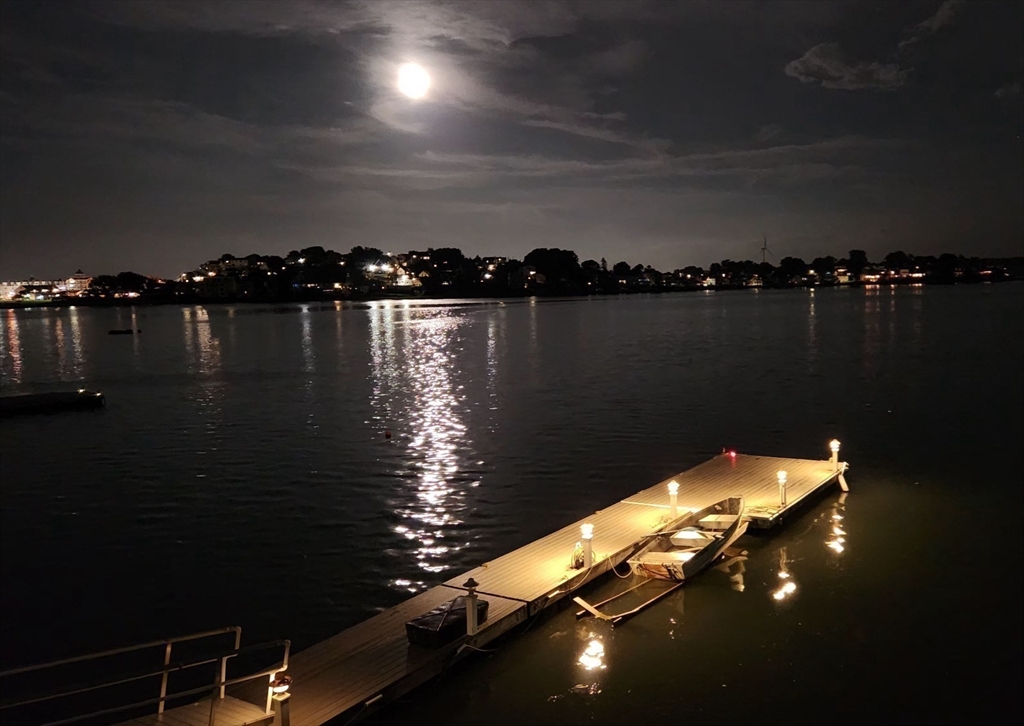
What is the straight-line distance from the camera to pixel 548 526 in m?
18.3

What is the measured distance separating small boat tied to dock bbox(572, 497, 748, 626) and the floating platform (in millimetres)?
34174

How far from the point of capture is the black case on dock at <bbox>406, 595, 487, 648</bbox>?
36.1ft

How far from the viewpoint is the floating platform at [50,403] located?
3819 centimetres

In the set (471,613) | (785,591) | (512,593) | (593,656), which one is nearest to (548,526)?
(512,593)

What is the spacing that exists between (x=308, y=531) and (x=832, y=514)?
12774 millimetres

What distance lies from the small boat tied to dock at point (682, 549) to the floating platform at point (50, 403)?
3417 cm

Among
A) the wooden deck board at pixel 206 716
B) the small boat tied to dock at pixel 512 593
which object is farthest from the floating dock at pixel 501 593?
the wooden deck board at pixel 206 716

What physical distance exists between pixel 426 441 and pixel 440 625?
18.1 meters

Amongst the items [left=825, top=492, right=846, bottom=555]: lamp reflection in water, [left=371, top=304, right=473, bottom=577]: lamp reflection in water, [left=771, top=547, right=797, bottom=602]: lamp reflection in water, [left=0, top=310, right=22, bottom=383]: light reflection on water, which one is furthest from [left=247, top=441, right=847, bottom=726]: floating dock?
[left=0, top=310, right=22, bottom=383]: light reflection on water

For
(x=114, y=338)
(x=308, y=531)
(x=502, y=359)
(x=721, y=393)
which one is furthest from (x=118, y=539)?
(x=114, y=338)

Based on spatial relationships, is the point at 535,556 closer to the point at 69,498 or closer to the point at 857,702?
the point at 857,702

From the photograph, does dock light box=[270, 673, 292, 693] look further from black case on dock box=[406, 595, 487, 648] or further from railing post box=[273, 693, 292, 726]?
black case on dock box=[406, 595, 487, 648]

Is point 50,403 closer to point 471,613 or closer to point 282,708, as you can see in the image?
point 471,613

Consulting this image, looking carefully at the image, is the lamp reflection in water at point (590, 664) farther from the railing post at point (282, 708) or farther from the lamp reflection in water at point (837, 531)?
the lamp reflection in water at point (837, 531)
